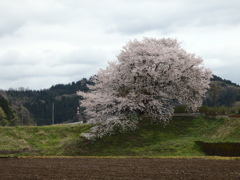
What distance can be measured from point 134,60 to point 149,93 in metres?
5.27

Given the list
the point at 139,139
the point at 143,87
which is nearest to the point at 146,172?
the point at 139,139

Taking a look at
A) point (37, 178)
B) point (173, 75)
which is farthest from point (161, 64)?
point (37, 178)

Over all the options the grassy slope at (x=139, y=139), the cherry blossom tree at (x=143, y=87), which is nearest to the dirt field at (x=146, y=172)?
the grassy slope at (x=139, y=139)

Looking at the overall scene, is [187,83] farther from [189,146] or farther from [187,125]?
[189,146]

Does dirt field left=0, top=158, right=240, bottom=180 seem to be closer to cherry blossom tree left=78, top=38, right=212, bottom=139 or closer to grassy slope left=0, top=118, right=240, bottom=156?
grassy slope left=0, top=118, right=240, bottom=156

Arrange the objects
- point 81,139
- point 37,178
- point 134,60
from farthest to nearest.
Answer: point 134,60, point 81,139, point 37,178

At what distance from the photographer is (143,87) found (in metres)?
47.6

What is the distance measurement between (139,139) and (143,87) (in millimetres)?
8420

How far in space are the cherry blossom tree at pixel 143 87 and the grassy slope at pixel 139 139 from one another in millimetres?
1875

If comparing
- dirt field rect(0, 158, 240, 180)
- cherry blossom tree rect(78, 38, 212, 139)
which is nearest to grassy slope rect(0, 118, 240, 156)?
cherry blossom tree rect(78, 38, 212, 139)

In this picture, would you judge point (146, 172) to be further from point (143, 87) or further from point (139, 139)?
point (143, 87)

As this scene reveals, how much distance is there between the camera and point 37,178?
814 inches

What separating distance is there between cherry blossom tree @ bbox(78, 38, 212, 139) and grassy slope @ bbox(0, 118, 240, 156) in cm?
188

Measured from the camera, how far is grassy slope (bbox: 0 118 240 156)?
121 ft
